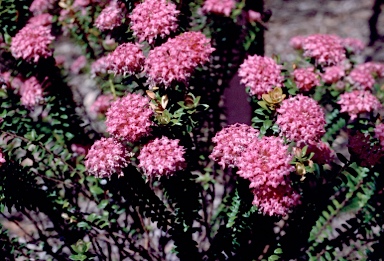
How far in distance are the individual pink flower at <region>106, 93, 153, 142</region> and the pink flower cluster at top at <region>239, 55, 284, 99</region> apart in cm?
42

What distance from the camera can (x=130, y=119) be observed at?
1476mm

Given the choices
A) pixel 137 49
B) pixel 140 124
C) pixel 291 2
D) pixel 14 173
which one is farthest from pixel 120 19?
pixel 291 2

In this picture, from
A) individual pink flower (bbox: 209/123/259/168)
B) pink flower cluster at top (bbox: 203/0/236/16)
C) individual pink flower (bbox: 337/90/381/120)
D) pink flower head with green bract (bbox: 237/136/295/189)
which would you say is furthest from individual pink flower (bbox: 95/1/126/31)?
individual pink flower (bbox: 337/90/381/120)

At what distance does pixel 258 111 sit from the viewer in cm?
166

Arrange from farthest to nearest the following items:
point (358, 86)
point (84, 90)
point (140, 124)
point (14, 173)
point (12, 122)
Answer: point (84, 90), point (358, 86), point (12, 122), point (14, 173), point (140, 124)

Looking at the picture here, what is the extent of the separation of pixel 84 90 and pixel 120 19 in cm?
283

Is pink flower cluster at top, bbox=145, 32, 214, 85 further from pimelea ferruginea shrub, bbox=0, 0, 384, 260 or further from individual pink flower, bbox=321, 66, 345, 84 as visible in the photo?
individual pink flower, bbox=321, 66, 345, 84

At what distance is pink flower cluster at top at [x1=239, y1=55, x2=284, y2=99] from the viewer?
1691mm

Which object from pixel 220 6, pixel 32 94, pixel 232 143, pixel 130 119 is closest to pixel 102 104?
pixel 32 94

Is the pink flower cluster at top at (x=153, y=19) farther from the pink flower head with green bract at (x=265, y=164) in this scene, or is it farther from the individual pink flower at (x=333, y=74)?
the individual pink flower at (x=333, y=74)

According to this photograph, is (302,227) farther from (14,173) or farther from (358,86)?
(14,173)

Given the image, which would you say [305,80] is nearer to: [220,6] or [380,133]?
[380,133]

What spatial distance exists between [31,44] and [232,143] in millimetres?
939

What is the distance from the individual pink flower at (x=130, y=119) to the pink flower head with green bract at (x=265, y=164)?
1.11ft
